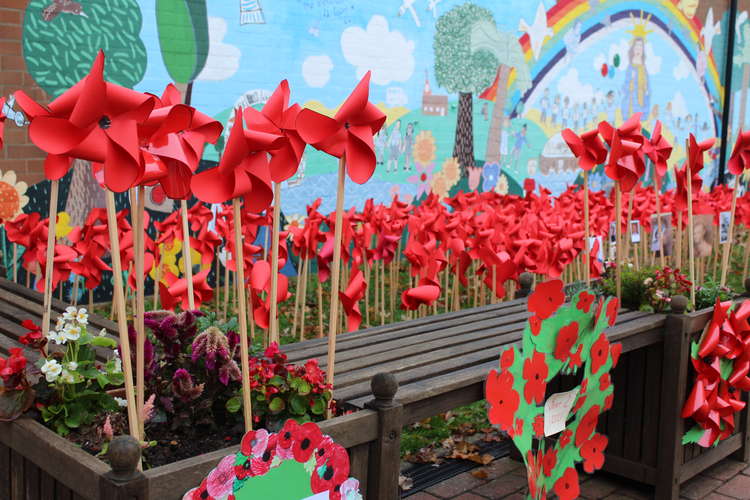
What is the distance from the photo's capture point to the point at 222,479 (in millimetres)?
1770

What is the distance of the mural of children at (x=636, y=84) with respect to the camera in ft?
39.5

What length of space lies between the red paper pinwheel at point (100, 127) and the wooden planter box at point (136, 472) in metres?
0.59

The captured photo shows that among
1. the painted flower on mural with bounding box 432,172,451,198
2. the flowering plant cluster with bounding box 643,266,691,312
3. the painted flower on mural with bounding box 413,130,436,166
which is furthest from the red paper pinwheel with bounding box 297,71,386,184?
the painted flower on mural with bounding box 432,172,451,198

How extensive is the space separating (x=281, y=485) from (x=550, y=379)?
1.28 meters

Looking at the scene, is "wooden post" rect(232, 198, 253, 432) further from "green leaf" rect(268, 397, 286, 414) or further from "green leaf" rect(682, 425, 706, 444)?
"green leaf" rect(682, 425, 706, 444)

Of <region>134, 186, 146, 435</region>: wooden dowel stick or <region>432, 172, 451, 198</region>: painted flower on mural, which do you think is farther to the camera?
<region>432, 172, 451, 198</region>: painted flower on mural

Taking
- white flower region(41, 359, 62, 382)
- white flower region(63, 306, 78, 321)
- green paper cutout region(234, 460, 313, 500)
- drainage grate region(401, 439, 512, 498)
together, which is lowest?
drainage grate region(401, 439, 512, 498)

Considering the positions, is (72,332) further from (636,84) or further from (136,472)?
(636,84)

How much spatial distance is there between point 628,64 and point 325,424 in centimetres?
1122

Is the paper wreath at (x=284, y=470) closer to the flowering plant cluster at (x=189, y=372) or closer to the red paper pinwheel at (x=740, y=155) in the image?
the flowering plant cluster at (x=189, y=372)

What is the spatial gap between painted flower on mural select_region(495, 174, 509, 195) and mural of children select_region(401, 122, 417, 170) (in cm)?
155

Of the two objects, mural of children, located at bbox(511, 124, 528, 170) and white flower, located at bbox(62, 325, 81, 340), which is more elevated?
mural of children, located at bbox(511, 124, 528, 170)

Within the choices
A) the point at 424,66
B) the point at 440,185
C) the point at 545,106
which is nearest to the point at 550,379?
the point at 440,185

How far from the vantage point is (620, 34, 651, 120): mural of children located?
1205 centimetres
